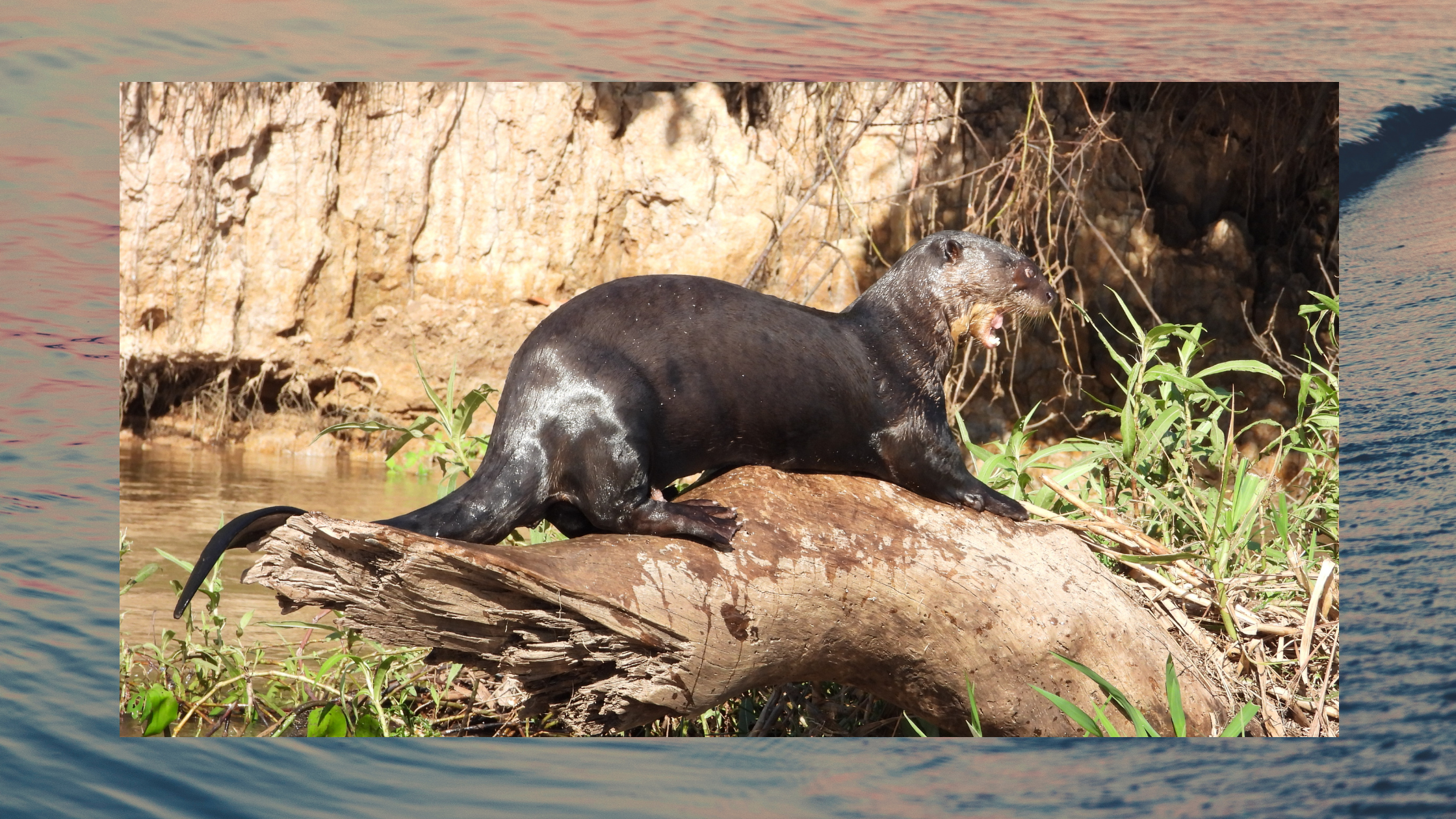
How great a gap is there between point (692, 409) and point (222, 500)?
395cm

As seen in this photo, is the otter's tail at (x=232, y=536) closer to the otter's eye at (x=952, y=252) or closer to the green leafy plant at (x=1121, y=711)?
the green leafy plant at (x=1121, y=711)

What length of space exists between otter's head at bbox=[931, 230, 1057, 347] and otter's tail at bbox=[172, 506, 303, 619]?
157 centimetres

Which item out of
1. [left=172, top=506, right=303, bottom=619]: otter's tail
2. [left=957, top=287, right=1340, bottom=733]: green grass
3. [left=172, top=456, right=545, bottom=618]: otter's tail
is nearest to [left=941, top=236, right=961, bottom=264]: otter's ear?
[left=957, top=287, right=1340, bottom=733]: green grass

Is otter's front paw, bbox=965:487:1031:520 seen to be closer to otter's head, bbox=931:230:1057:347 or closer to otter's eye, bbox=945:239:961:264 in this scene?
otter's head, bbox=931:230:1057:347

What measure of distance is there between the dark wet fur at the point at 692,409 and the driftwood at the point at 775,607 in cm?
7

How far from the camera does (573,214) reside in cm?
704

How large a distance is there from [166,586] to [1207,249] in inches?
217

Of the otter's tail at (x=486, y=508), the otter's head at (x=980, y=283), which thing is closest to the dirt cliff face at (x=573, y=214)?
the otter's head at (x=980, y=283)

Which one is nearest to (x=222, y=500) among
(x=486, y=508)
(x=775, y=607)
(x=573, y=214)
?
(x=573, y=214)

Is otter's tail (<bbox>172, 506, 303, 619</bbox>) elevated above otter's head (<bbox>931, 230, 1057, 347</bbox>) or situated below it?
below

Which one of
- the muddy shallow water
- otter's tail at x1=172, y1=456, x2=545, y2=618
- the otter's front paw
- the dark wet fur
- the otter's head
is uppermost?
the otter's head

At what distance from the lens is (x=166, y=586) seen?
13.6ft

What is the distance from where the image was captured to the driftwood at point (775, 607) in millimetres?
1939

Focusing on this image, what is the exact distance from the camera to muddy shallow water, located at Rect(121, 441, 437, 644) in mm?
3924
